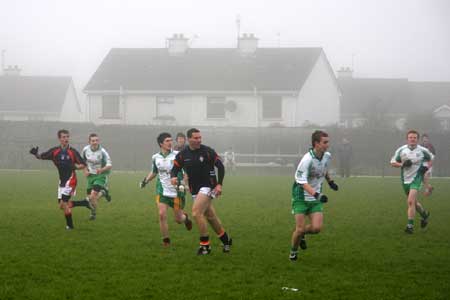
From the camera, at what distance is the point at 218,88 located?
51875 millimetres

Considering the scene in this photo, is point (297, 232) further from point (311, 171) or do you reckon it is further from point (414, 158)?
point (414, 158)

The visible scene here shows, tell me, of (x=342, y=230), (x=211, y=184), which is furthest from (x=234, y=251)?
(x=342, y=230)

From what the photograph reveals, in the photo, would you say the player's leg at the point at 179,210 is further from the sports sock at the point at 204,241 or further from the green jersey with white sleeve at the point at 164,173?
the sports sock at the point at 204,241

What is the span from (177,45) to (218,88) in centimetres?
733

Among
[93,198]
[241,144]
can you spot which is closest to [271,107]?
[241,144]

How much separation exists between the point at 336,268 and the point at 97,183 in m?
8.03

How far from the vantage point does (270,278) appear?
9.62 meters

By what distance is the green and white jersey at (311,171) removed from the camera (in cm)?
1088

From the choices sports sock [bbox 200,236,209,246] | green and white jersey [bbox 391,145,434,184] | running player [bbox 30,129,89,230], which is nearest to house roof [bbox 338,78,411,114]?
green and white jersey [bbox 391,145,434,184]

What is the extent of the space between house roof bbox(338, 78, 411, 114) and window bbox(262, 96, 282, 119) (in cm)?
1604

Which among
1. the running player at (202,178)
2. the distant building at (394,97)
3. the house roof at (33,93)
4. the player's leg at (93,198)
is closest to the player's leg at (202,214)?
the running player at (202,178)

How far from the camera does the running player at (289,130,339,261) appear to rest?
35.5 ft

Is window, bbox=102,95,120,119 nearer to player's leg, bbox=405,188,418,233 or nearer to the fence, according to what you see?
the fence

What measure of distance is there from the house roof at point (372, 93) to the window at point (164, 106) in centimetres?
2018
